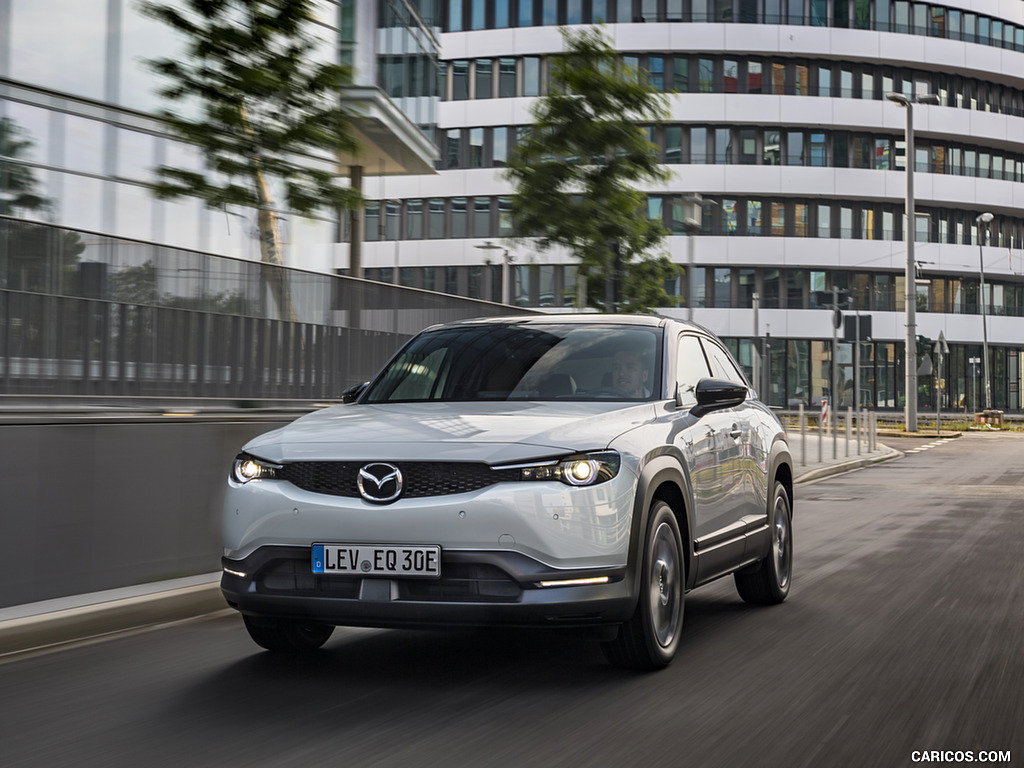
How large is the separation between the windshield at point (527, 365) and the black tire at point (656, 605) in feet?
2.73

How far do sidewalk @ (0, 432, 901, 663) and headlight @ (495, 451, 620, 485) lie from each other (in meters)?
2.87

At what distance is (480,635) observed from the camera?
21.9ft

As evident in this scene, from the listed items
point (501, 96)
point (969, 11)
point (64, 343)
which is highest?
point (969, 11)

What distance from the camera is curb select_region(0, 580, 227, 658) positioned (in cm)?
629

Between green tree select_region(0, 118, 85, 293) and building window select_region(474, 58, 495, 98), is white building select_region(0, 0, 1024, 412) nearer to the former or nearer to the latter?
building window select_region(474, 58, 495, 98)

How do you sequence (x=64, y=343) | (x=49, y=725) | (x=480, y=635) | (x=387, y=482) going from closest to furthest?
1. (x=49, y=725)
2. (x=387, y=482)
3. (x=480, y=635)
4. (x=64, y=343)

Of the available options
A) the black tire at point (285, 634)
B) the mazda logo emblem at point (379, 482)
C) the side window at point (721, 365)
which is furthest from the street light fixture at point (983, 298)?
the mazda logo emblem at point (379, 482)

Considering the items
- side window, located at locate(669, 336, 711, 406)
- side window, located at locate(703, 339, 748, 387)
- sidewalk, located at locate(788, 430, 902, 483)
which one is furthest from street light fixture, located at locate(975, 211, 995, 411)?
side window, located at locate(669, 336, 711, 406)

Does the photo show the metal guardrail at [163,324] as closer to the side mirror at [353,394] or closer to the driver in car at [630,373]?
the side mirror at [353,394]

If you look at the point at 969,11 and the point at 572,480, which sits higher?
the point at 969,11

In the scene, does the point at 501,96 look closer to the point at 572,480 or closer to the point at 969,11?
the point at 969,11

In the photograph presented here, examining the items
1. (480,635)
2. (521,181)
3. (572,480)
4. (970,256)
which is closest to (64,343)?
(480,635)

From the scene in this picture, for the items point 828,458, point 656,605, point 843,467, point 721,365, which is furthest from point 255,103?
point 828,458

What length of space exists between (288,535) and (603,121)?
14.8 meters
